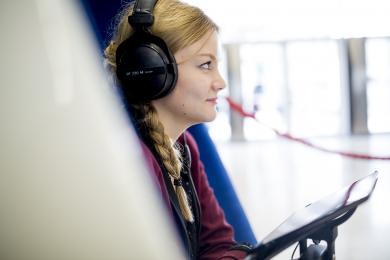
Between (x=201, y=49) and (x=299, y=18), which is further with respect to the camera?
(x=299, y=18)

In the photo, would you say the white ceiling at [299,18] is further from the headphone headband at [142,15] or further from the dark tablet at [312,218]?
the dark tablet at [312,218]

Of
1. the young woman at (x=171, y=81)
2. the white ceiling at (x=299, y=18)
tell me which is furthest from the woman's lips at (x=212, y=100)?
the white ceiling at (x=299, y=18)

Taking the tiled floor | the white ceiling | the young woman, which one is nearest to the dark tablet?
the tiled floor

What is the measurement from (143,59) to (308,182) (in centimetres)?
259

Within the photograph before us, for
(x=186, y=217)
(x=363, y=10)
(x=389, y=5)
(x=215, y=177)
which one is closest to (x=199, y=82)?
(x=186, y=217)

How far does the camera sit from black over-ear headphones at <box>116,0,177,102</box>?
643 millimetres

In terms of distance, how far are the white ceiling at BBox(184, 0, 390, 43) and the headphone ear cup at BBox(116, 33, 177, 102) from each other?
2302 mm

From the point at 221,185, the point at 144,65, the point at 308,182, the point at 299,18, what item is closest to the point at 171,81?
the point at 144,65

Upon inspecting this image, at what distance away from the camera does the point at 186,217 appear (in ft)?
2.43

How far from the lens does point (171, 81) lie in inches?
26.5

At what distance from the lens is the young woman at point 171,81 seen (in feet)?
2.14

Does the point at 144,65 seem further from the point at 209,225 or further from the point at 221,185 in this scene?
the point at 221,185

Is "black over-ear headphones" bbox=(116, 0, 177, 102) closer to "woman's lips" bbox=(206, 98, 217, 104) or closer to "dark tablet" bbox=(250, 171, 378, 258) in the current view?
"woman's lips" bbox=(206, 98, 217, 104)

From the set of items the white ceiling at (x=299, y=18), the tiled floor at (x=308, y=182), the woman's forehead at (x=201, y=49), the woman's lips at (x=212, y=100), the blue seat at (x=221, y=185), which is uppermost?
the white ceiling at (x=299, y=18)
